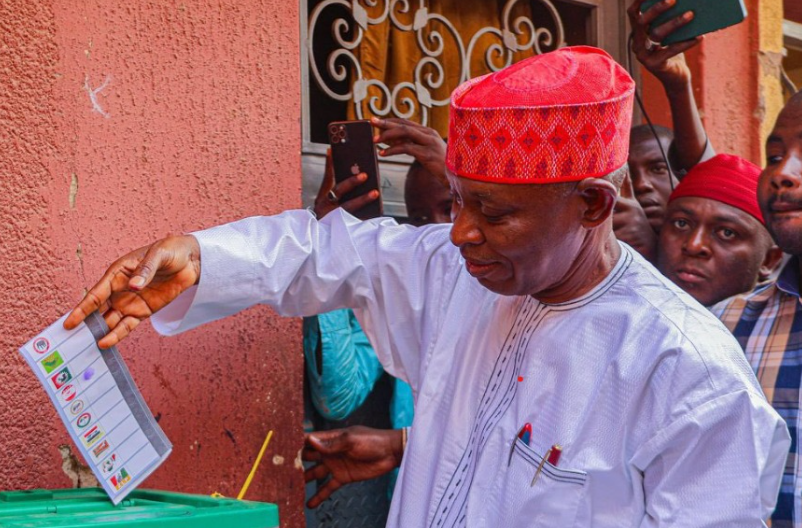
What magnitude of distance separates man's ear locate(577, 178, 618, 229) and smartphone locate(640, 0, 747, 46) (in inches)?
44.9

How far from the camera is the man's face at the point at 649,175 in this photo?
130 inches

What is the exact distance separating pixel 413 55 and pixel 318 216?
1033 millimetres

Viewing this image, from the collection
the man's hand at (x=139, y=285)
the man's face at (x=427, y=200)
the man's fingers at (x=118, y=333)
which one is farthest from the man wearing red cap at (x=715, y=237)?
the man's fingers at (x=118, y=333)

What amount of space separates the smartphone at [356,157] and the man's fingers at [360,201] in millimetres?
12

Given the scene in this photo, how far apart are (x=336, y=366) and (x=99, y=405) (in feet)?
3.33

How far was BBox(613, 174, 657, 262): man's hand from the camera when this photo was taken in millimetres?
2945

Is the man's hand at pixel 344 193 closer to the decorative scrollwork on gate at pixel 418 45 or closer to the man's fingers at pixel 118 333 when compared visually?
the decorative scrollwork on gate at pixel 418 45

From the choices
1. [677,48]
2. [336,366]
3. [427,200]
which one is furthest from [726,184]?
[336,366]

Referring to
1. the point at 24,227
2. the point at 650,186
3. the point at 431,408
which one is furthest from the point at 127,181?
the point at 650,186

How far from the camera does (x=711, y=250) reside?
2.87 meters

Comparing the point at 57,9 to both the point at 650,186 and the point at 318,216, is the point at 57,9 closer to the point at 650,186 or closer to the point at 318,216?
the point at 318,216

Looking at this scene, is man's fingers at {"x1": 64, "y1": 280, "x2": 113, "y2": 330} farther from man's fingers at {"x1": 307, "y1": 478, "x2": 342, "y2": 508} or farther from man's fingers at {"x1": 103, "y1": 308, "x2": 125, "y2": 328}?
man's fingers at {"x1": 307, "y1": 478, "x2": 342, "y2": 508}

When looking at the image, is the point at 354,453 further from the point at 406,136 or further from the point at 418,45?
the point at 418,45

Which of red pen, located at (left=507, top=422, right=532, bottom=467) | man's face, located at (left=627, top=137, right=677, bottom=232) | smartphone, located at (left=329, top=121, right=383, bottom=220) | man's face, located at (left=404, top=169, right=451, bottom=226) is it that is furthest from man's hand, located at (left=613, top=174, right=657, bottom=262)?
red pen, located at (left=507, top=422, right=532, bottom=467)
